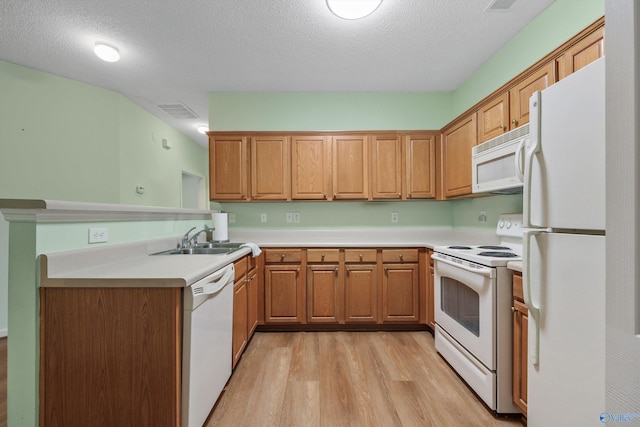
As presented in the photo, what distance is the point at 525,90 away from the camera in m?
1.91

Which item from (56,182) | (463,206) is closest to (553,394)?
(463,206)

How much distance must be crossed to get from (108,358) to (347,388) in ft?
4.56

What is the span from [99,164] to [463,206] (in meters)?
4.22

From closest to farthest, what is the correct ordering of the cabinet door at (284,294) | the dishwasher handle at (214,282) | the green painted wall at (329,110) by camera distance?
1. the dishwasher handle at (214,282)
2. the cabinet door at (284,294)
3. the green painted wall at (329,110)

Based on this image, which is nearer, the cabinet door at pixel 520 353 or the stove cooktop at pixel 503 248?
the cabinet door at pixel 520 353

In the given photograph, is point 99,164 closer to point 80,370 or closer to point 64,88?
point 64,88

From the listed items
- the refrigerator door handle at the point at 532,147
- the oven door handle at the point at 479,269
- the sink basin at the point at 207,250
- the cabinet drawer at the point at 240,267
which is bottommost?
the cabinet drawer at the point at 240,267

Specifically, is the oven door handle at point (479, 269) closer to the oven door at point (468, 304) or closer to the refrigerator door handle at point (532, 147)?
the oven door at point (468, 304)

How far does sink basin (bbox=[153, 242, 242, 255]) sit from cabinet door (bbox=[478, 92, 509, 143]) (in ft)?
7.45

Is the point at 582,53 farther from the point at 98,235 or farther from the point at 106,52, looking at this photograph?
the point at 106,52

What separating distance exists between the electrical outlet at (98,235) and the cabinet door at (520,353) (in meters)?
2.31

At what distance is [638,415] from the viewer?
1.69ft

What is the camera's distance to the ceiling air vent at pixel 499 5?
194 cm

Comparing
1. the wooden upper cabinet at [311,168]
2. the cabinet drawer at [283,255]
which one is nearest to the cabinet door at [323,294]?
the cabinet drawer at [283,255]
